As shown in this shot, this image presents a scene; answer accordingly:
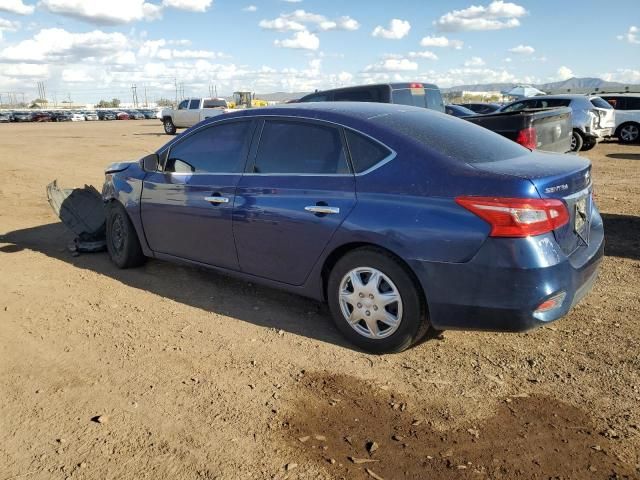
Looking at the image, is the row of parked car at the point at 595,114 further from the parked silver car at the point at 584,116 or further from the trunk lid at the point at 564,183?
the trunk lid at the point at 564,183

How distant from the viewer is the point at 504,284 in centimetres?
319

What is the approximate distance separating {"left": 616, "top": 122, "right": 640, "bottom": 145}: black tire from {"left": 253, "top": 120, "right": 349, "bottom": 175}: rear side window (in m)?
18.5

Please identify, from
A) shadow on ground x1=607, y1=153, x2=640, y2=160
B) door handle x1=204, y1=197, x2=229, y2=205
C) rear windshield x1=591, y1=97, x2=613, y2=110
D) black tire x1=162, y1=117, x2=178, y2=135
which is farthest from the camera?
black tire x1=162, y1=117, x2=178, y2=135

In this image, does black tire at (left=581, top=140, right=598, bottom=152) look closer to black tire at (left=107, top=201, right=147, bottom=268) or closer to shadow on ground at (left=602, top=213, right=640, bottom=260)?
shadow on ground at (left=602, top=213, right=640, bottom=260)

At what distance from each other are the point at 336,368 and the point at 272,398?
52 cm

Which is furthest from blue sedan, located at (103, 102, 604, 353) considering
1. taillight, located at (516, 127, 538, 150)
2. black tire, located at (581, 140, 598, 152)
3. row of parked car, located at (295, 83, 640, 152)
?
black tire, located at (581, 140, 598, 152)

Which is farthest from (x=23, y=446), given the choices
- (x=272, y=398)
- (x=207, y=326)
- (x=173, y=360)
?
(x=207, y=326)

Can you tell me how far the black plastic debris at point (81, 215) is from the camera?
6.48m

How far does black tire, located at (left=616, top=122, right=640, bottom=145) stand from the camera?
19.0 metres

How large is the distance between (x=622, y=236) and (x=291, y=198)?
4.47 metres

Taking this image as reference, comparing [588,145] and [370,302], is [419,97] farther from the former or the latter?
[370,302]

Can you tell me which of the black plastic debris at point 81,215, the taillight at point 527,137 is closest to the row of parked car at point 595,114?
the taillight at point 527,137

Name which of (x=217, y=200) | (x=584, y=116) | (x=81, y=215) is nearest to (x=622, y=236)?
(x=217, y=200)

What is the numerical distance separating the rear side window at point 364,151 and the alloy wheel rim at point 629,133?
18681mm
